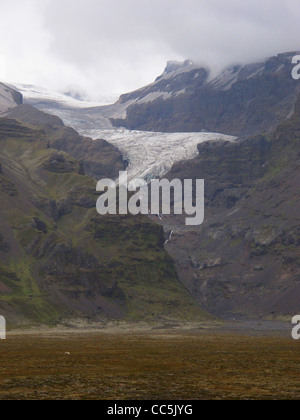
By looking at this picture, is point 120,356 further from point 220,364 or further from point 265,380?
point 265,380

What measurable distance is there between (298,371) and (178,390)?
2906cm

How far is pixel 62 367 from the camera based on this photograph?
103938 millimetres

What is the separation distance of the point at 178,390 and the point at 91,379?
15.0 meters

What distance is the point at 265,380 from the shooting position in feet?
285
